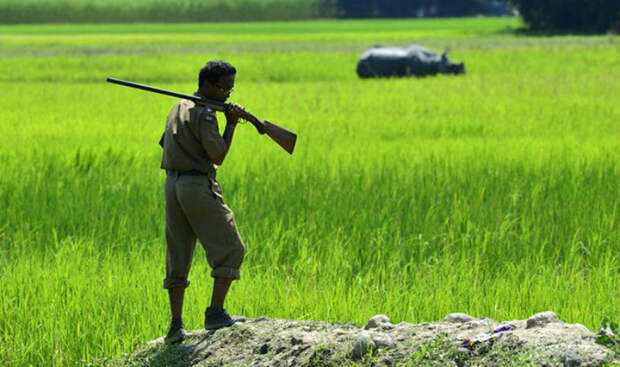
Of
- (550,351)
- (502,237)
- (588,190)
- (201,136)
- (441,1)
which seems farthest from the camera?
(441,1)

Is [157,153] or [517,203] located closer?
[517,203]

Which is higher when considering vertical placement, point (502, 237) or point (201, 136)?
point (201, 136)

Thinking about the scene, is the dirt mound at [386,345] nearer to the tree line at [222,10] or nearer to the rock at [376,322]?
the rock at [376,322]

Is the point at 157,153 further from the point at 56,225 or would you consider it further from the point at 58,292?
the point at 58,292

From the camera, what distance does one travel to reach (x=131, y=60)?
2470cm

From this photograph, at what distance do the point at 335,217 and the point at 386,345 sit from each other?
290 cm

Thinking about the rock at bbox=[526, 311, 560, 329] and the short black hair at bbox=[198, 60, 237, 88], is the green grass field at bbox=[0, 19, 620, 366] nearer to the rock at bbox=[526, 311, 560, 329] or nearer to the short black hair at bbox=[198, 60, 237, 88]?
the rock at bbox=[526, 311, 560, 329]

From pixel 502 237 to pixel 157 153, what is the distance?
3962 millimetres

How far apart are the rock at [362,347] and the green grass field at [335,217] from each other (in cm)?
86

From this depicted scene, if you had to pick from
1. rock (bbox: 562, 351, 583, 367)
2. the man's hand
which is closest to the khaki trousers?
the man's hand

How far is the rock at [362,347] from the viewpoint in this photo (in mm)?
3164

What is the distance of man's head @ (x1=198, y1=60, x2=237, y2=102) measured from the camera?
339 centimetres

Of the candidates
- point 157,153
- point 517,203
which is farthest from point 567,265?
point 157,153

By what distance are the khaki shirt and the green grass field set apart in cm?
86
